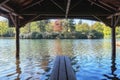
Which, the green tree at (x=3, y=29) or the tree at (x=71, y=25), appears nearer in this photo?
the green tree at (x=3, y=29)

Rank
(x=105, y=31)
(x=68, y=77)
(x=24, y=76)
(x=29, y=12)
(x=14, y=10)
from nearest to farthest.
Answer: (x=68, y=77)
(x=24, y=76)
(x=14, y=10)
(x=29, y=12)
(x=105, y=31)

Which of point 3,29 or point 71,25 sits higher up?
point 71,25

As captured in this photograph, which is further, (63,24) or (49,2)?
(63,24)

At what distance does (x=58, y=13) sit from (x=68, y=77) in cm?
675

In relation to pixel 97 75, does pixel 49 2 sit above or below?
above

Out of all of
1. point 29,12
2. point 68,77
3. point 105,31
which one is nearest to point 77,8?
point 29,12

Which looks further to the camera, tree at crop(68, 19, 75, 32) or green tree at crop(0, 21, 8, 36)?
tree at crop(68, 19, 75, 32)

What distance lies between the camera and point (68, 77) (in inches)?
235

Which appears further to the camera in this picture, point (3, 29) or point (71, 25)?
point (71, 25)

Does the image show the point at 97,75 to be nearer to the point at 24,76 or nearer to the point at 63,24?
the point at 24,76

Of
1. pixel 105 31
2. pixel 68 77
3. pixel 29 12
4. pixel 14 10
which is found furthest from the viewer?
pixel 105 31

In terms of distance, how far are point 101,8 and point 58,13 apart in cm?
210

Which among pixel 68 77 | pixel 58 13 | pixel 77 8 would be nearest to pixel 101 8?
pixel 77 8

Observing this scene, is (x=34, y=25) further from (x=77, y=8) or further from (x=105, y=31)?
(x=77, y=8)
